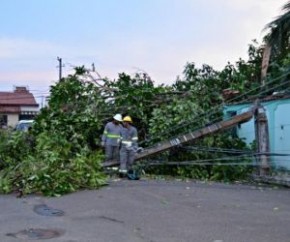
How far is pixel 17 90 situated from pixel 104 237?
56.6m

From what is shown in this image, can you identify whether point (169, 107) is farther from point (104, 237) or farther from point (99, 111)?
point (104, 237)

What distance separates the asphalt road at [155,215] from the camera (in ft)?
24.8

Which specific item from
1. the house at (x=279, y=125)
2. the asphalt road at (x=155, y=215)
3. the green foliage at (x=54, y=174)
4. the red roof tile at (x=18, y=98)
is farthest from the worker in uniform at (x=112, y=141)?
the red roof tile at (x=18, y=98)

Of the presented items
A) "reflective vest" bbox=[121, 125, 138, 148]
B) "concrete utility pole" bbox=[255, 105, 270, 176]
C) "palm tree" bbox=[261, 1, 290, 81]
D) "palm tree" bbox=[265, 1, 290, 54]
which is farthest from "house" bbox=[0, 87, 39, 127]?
"palm tree" bbox=[265, 1, 290, 54]

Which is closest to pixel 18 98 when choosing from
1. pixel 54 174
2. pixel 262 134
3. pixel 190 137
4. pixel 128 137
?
pixel 128 137

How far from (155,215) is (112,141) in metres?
6.36

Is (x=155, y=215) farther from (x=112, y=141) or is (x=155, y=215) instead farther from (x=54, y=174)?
(x=112, y=141)

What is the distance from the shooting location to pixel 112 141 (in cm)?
1520

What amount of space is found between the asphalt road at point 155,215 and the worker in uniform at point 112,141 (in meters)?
2.63

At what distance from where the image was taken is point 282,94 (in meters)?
16.3

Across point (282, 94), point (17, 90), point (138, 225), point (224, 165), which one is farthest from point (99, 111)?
point (17, 90)

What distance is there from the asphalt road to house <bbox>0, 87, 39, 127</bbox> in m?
45.5

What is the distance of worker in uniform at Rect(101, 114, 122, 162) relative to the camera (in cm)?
1512

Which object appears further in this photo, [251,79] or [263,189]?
[251,79]
